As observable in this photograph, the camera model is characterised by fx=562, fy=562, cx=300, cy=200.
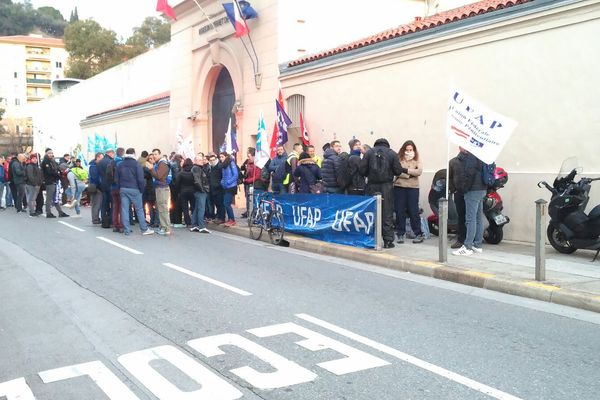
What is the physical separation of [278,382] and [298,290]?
3.17 meters

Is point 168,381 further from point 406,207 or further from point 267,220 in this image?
point 267,220

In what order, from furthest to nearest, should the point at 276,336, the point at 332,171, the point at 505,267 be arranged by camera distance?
the point at 332,171
the point at 505,267
the point at 276,336

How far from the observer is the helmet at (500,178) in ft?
33.7

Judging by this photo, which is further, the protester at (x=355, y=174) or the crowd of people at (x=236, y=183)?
the protester at (x=355, y=174)

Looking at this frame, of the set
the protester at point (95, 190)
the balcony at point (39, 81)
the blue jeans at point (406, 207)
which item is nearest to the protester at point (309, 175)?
the blue jeans at point (406, 207)

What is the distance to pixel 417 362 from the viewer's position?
4.66 metres

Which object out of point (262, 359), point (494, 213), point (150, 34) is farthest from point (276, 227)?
point (150, 34)

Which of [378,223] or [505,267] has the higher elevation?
[378,223]

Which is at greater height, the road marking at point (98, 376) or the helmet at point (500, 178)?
the helmet at point (500, 178)

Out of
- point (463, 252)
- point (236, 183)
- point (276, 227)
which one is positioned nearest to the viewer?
point (463, 252)

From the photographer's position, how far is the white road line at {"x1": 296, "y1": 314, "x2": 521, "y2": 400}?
4051 mm

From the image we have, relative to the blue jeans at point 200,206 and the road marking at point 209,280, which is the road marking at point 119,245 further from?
the blue jeans at point 200,206

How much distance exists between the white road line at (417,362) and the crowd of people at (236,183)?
4.48 metres

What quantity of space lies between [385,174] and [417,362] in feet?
19.6
